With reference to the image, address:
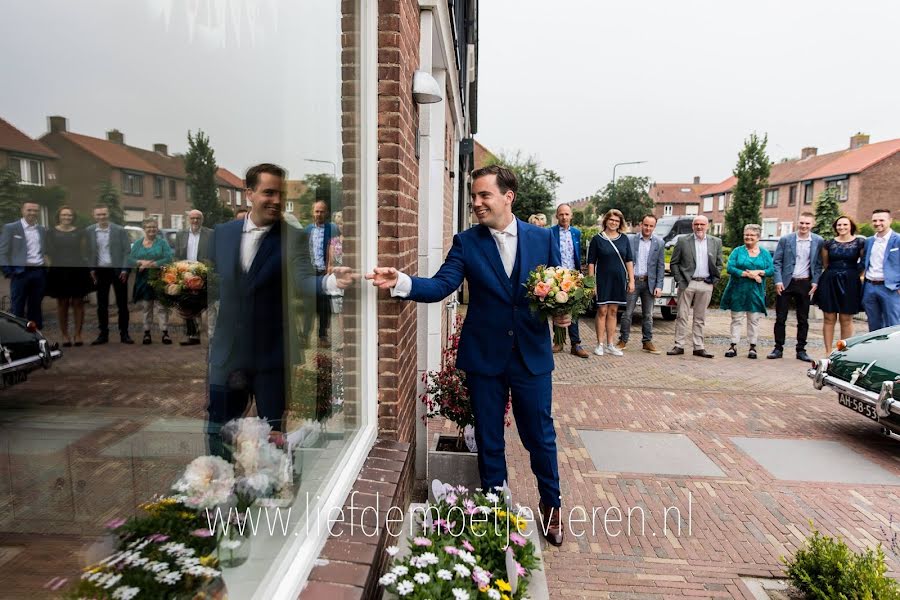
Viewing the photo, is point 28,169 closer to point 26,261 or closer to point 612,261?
point 26,261

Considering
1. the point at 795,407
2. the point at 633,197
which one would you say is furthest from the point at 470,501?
the point at 633,197

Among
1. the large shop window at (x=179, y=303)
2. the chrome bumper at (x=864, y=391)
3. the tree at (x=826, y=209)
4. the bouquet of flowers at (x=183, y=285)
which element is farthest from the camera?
the tree at (x=826, y=209)

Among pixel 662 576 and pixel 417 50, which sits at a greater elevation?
pixel 417 50

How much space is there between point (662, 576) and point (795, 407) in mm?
4038

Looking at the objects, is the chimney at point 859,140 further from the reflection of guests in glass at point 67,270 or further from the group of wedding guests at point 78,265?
the reflection of guests in glass at point 67,270

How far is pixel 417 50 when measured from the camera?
13.1ft

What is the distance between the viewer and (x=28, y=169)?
3.15 feet

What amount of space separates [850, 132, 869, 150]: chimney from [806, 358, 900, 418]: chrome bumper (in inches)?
2059

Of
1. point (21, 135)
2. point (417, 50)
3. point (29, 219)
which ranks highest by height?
point (417, 50)

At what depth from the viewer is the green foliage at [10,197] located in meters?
0.93

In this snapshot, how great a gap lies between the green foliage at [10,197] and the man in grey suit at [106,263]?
13 cm

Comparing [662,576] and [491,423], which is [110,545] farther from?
[662,576]

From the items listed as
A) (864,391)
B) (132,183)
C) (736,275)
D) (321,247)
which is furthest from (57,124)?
(736,275)

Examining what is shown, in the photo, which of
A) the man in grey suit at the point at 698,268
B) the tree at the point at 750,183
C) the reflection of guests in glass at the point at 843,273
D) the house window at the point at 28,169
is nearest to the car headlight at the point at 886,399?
the man in grey suit at the point at 698,268
